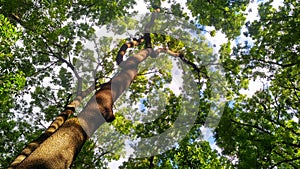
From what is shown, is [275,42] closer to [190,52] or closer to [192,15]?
[190,52]

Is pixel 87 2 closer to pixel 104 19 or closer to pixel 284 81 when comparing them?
pixel 104 19

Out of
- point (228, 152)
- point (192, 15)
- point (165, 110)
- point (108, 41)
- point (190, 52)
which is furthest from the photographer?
point (192, 15)

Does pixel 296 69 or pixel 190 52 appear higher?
pixel 190 52

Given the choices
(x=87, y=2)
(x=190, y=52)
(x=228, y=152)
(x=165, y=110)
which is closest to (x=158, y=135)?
(x=165, y=110)

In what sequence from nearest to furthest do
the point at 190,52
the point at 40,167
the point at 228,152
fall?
the point at 40,167 < the point at 228,152 < the point at 190,52

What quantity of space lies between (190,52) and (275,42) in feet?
12.7

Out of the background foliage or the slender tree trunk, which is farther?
the background foliage

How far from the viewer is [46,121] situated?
12.4m

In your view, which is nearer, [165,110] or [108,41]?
[108,41]

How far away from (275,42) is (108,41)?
306 inches

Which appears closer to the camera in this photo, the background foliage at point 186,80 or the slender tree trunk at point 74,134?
the slender tree trunk at point 74,134

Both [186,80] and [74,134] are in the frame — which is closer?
[74,134]

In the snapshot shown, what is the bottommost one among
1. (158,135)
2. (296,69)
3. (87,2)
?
(296,69)

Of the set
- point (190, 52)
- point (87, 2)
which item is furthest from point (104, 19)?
point (190, 52)
